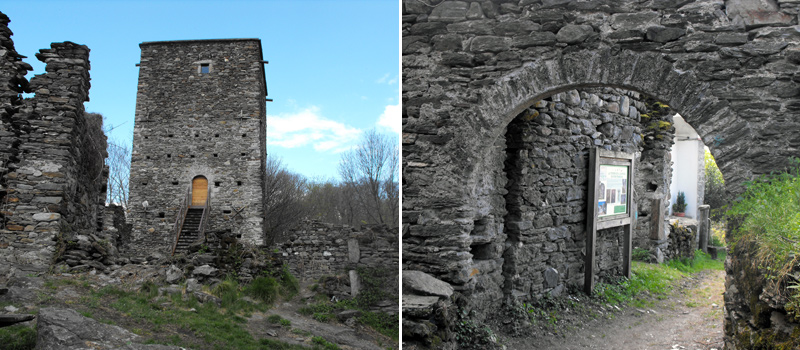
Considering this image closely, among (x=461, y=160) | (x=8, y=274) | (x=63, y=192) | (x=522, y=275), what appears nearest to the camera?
(x=8, y=274)

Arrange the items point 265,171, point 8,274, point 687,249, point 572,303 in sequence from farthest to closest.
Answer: point 265,171 < point 687,249 < point 572,303 < point 8,274

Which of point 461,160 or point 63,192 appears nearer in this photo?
point 461,160

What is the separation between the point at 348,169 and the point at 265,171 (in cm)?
700

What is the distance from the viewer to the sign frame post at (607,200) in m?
5.64

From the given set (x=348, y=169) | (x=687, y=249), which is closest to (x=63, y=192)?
(x=348, y=169)

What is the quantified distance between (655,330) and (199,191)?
8965mm

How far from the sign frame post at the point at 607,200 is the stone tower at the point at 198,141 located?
654 centimetres

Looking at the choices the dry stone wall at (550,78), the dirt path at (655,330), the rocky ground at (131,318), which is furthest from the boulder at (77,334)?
the dirt path at (655,330)

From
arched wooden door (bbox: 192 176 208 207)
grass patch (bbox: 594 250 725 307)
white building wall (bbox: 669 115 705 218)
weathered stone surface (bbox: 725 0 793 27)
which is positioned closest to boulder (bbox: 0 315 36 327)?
weathered stone surface (bbox: 725 0 793 27)

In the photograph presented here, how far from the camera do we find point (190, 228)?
9258 mm

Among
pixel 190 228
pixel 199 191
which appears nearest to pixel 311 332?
pixel 190 228

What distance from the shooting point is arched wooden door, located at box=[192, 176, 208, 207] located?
31.4 feet

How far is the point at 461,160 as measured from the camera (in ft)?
12.5

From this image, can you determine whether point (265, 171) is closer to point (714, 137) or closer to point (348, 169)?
point (348, 169)
